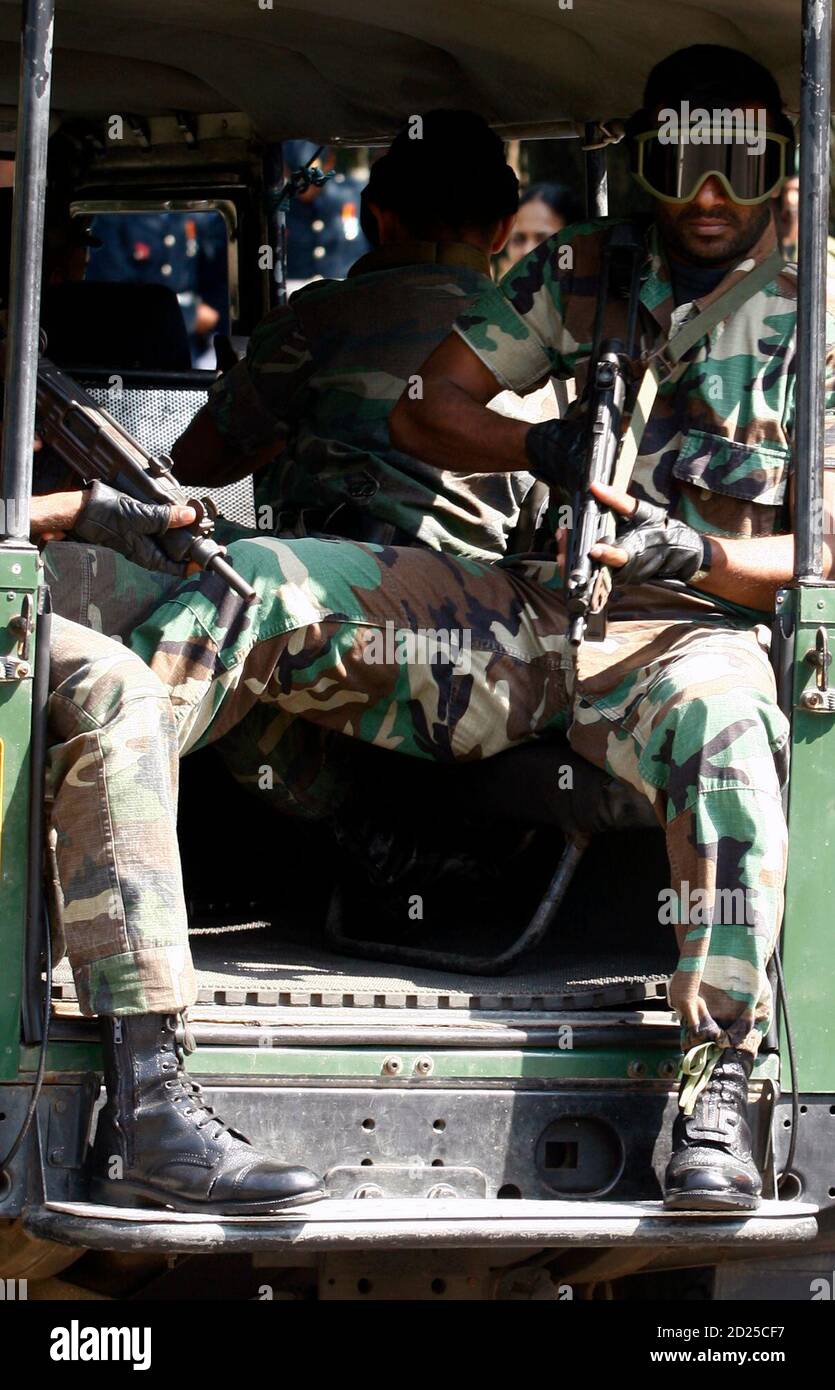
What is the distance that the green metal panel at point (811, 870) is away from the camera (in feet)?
11.4

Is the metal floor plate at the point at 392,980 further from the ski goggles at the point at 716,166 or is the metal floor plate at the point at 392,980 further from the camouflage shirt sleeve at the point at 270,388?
the ski goggles at the point at 716,166

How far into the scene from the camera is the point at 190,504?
11.7ft

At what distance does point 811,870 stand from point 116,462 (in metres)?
1.27

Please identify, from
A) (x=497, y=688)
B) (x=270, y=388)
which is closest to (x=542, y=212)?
(x=270, y=388)

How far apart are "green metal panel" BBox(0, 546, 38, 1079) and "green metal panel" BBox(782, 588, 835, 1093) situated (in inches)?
45.0

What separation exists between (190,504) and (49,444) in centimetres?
34

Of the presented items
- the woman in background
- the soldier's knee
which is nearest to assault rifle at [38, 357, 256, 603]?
the soldier's knee

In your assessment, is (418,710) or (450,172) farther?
(450,172)

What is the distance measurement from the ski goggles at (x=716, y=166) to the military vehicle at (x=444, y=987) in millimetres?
240

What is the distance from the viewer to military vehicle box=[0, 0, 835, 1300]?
10.6ft

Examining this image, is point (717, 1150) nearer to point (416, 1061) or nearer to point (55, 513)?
point (416, 1061)

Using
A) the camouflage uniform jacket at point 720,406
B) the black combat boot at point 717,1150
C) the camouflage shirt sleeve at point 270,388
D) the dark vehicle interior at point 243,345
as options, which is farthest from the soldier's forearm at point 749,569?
the camouflage shirt sleeve at point 270,388
